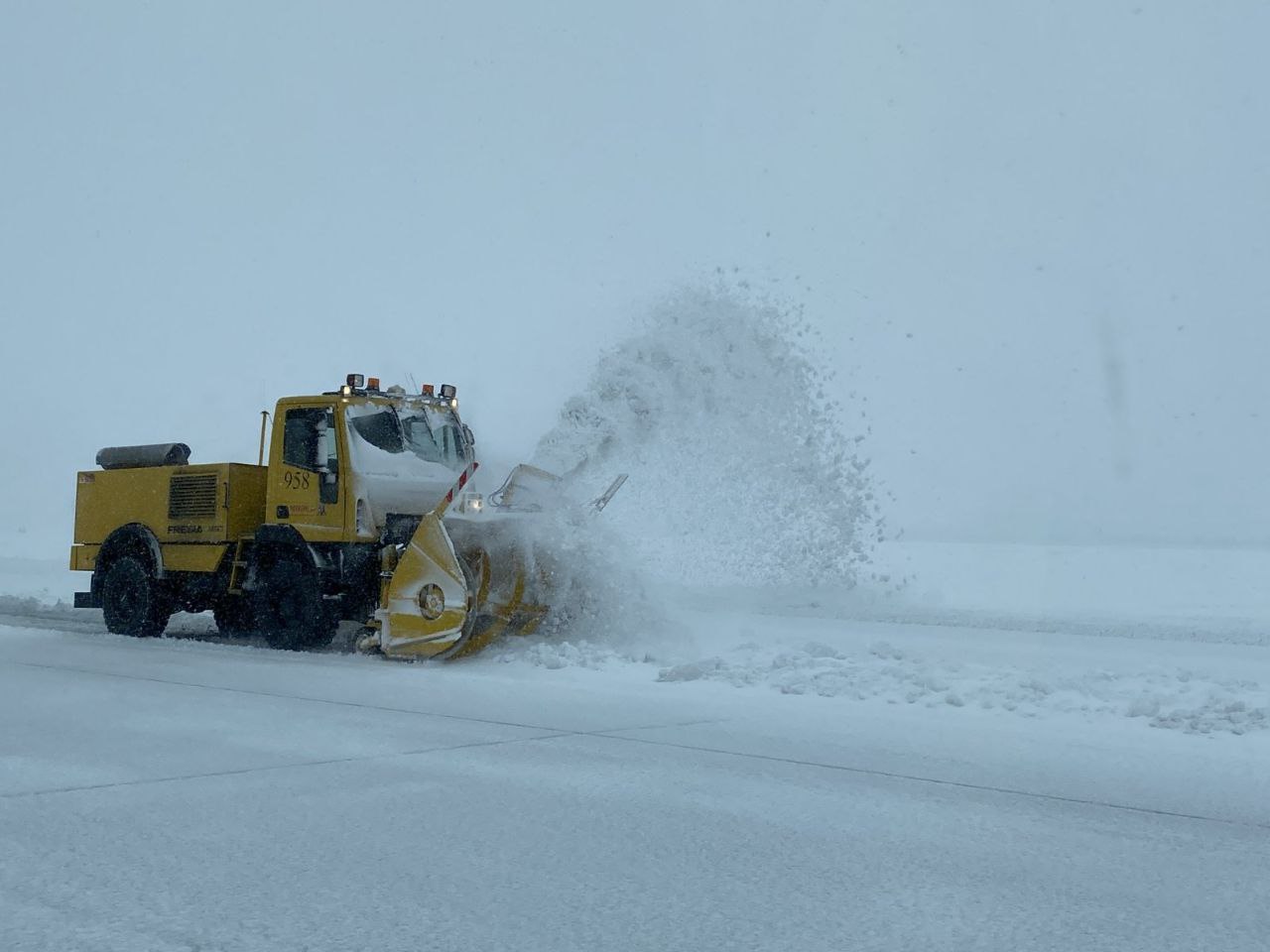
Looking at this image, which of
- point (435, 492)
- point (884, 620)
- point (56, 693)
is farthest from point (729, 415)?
point (56, 693)

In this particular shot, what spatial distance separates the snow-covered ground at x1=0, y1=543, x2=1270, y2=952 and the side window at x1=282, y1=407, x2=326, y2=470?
201 centimetres

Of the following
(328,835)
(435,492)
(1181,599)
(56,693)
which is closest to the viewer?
(328,835)

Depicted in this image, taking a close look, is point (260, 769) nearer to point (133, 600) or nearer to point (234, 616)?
point (234, 616)

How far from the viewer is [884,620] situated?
52.9 ft

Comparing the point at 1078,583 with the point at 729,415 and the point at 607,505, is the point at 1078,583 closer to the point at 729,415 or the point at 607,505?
the point at 729,415

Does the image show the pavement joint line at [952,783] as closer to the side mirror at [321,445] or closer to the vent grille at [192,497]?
the side mirror at [321,445]

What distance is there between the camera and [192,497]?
13367 millimetres

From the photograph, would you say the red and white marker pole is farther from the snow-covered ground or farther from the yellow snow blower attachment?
the snow-covered ground

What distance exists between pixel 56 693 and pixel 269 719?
6.97ft

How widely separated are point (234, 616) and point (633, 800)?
30.6 feet

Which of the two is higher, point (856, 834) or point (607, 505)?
point (607, 505)

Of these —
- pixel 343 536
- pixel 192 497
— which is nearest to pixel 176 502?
pixel 192 497

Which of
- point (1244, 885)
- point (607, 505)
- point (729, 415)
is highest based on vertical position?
point (729, 415)

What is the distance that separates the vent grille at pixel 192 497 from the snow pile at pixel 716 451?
3.42m
